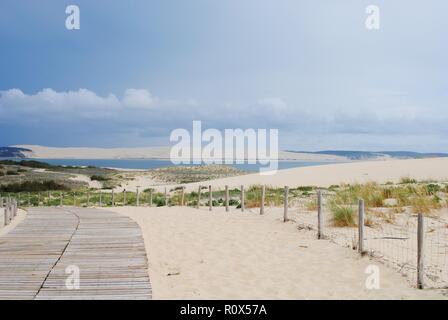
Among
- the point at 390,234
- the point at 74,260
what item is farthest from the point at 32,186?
the point at 390,234

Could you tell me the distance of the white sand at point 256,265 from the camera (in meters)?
8.57

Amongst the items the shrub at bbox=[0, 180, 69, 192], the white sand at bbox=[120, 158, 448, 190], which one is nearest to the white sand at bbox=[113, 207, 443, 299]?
the white sand at bbox=[120, 158, 448, 190]

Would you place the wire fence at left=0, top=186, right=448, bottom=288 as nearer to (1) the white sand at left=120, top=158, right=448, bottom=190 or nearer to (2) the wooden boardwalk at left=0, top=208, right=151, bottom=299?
(2) the wooden boardwalk at left=0, top=208, right=151, bottom=299

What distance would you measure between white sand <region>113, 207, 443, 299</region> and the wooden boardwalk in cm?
44

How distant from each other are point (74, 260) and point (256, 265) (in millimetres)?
3817

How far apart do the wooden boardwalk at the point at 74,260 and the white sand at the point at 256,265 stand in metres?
0.44

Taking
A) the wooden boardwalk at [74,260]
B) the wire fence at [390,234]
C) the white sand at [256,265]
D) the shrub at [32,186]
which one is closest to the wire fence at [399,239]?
the wire fence at [390,234]

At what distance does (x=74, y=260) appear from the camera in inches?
426

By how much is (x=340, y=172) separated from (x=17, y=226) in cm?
4285
